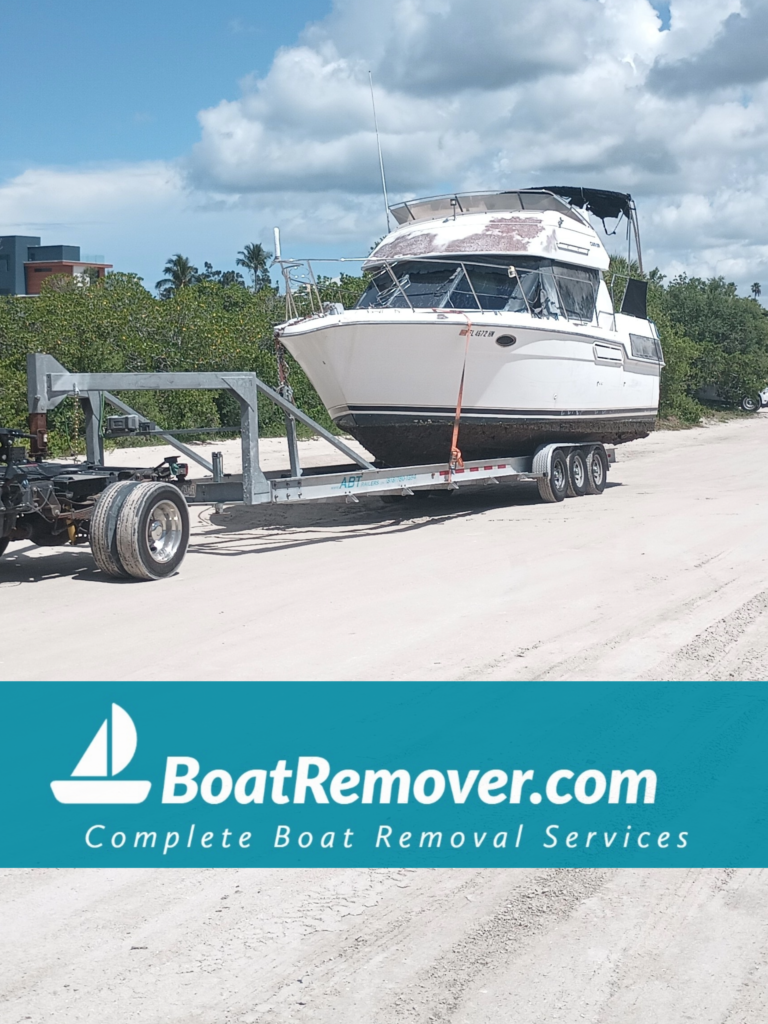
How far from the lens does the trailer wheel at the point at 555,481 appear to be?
15320mm

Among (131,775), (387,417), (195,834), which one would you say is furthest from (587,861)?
(387,417)

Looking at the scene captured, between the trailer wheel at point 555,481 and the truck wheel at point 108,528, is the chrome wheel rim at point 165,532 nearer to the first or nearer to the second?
the truck wheel at point 108,528

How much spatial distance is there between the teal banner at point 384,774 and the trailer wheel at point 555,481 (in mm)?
9003

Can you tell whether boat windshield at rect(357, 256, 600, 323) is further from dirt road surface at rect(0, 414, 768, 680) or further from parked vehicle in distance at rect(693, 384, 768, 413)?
parked vehicle in distance at rect(693, 384, 768, 413)

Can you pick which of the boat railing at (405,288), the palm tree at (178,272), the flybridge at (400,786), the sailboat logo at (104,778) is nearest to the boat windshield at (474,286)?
the boat railing at (405,288)

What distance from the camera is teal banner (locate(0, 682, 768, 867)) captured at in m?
4.52

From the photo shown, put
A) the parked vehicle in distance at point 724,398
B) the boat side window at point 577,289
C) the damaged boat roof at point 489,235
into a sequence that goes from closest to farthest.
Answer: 1. the damaged boat roof at point 489,235
2. the boat side window at point 577,289
3. the parked vehicle in distance at point 724,398

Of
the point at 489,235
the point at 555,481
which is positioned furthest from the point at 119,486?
the point at 555,481

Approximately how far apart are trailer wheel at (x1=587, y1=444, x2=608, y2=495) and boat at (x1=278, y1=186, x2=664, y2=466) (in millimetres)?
295

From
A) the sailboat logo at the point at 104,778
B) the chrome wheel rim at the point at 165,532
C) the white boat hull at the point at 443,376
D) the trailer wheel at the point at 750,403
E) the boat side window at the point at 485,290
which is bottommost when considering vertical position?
the sailboat logo at the point at 104,778

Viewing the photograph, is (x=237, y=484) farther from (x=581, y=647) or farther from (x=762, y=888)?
(x=762, y=888)

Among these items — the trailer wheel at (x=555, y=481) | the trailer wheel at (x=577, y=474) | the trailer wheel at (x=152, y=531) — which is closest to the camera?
the trailer wheel at (x=152, y=531)

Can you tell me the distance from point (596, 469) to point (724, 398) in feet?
97.1

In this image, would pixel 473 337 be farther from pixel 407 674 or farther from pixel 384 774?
pixel 384 774
